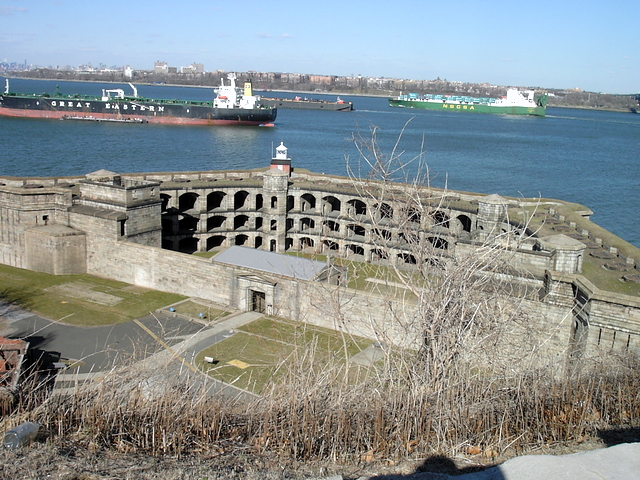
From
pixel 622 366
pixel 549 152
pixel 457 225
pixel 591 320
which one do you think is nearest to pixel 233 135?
pixel 549 152

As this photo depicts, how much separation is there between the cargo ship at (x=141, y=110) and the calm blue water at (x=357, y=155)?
3349mm

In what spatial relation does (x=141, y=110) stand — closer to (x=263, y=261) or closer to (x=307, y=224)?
(x=307, y=224)

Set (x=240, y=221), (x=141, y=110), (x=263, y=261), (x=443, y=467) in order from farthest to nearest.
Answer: (x=141, y=110) → (x=240, y=221) → (x=263, y=261) → (x=443, y=467)

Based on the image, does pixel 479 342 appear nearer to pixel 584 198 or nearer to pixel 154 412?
pixel 154 412

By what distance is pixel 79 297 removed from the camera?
32.9 meters

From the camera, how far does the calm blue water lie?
2793 inches

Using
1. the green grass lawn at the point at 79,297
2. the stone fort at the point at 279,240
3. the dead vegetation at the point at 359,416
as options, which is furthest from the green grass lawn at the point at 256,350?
the dead vegetation at the point at 359,416

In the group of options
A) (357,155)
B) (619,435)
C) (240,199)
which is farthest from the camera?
(357,155)

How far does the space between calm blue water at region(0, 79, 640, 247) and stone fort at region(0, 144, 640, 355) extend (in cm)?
801

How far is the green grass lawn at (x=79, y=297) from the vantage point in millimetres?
30312

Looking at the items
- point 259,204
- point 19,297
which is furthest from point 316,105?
point 19,297

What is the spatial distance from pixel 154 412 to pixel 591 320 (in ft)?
60.4

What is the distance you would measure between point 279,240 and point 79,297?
16.7m

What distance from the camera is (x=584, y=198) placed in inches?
2785
